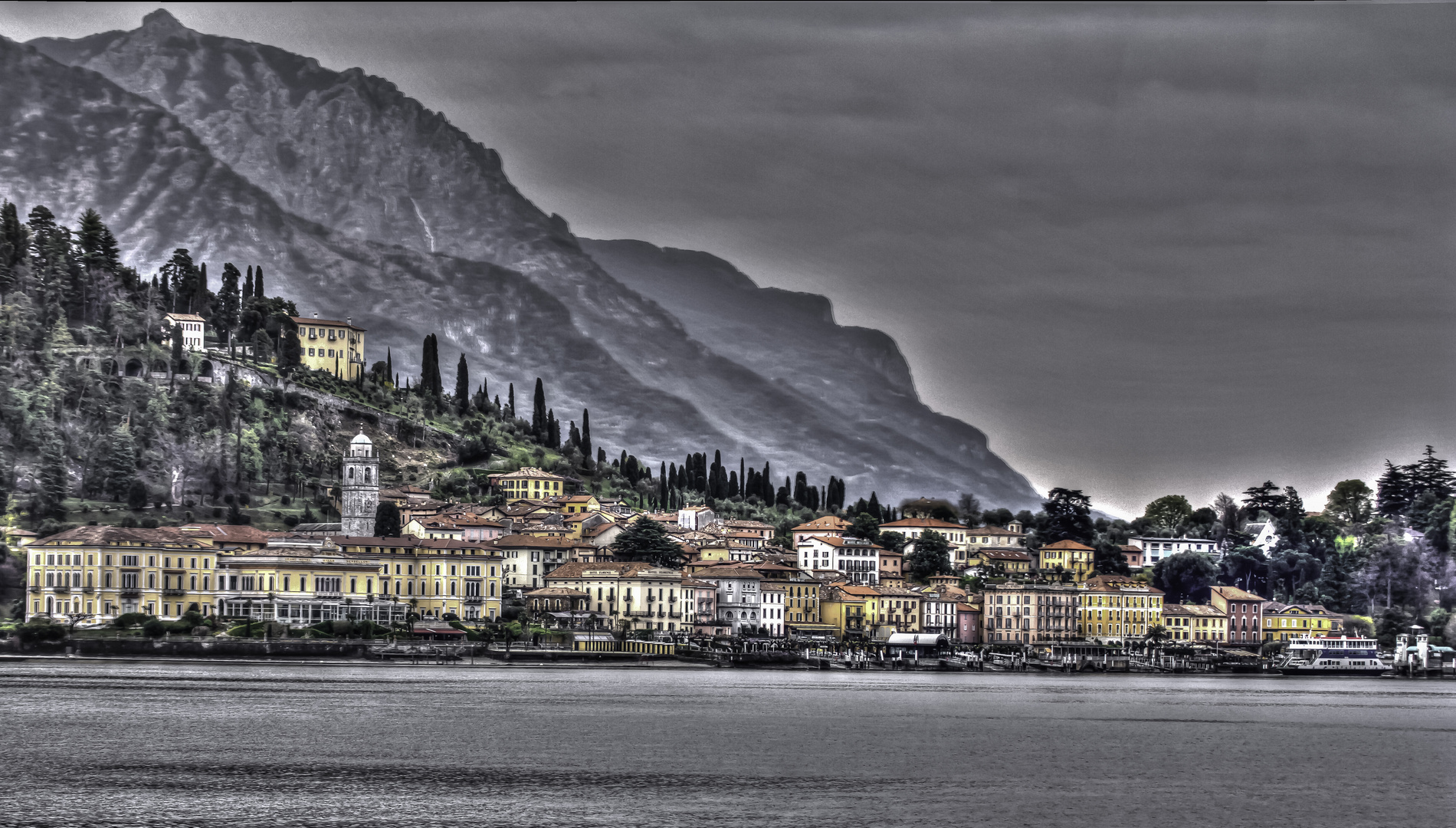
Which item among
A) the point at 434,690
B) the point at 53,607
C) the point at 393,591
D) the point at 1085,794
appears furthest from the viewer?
the point at 393,591

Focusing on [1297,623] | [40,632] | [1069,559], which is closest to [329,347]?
[1069,559]

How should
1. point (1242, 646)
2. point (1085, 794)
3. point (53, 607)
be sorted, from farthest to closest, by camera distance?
point (1242, 646) < point (53, 607) < point (1085, 794)

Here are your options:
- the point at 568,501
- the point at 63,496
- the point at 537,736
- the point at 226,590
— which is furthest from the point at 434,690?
the point at 568,501

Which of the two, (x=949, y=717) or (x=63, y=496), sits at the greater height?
(x=63, y=496)

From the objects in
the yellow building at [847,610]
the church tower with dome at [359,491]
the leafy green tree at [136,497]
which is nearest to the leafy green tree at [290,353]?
the church tower with dome at [359,491]

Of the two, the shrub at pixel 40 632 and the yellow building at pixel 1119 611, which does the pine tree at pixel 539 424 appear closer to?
the yellow building at pixel 1119 611

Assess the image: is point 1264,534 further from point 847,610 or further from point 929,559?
point 847,610

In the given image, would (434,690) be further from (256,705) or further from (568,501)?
(568,501)
